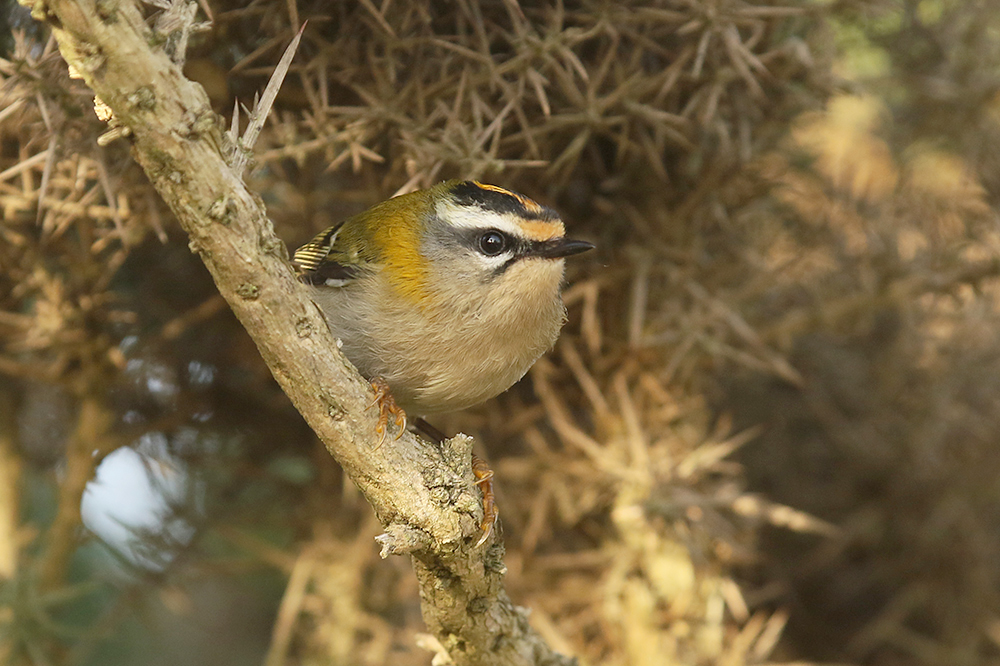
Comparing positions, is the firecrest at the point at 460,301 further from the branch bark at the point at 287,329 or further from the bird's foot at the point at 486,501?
the branch bark at the point at 287,329

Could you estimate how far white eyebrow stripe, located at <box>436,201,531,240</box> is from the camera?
6.00 feet

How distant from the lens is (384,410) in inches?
64.0

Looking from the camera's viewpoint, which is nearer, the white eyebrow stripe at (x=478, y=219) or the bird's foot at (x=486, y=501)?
the bird's foot at (x=486, y=501)

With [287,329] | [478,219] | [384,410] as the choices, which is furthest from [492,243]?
[287,329]

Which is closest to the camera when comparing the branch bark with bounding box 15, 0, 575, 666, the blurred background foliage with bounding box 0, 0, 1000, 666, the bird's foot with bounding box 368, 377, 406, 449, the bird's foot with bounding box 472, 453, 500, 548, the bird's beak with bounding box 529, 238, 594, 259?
the branch bark with bounding box 15, 0, 575, 666

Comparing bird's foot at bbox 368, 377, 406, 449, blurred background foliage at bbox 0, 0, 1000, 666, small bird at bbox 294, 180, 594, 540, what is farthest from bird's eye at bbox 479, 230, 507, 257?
bird's foot at bbox 368, 377, 406, 449

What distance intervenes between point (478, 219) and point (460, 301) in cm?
19

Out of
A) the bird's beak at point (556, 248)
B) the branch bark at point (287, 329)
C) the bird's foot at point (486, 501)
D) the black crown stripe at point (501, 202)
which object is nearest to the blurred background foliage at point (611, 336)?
the black crown stripe at point (501, 202)

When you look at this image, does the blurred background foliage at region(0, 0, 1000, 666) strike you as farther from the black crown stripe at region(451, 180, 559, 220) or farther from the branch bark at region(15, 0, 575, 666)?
the branch bark at region(15, 0, 575, 666)

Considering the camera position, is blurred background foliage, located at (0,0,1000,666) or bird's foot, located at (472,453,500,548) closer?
bird's foot, located at (472,453,500,548)

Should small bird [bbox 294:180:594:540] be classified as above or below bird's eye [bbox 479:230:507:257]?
below

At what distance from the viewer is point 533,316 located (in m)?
1.87

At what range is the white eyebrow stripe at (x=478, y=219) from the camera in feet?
6.00

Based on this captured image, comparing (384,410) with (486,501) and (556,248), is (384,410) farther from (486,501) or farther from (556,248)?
(556,248)
